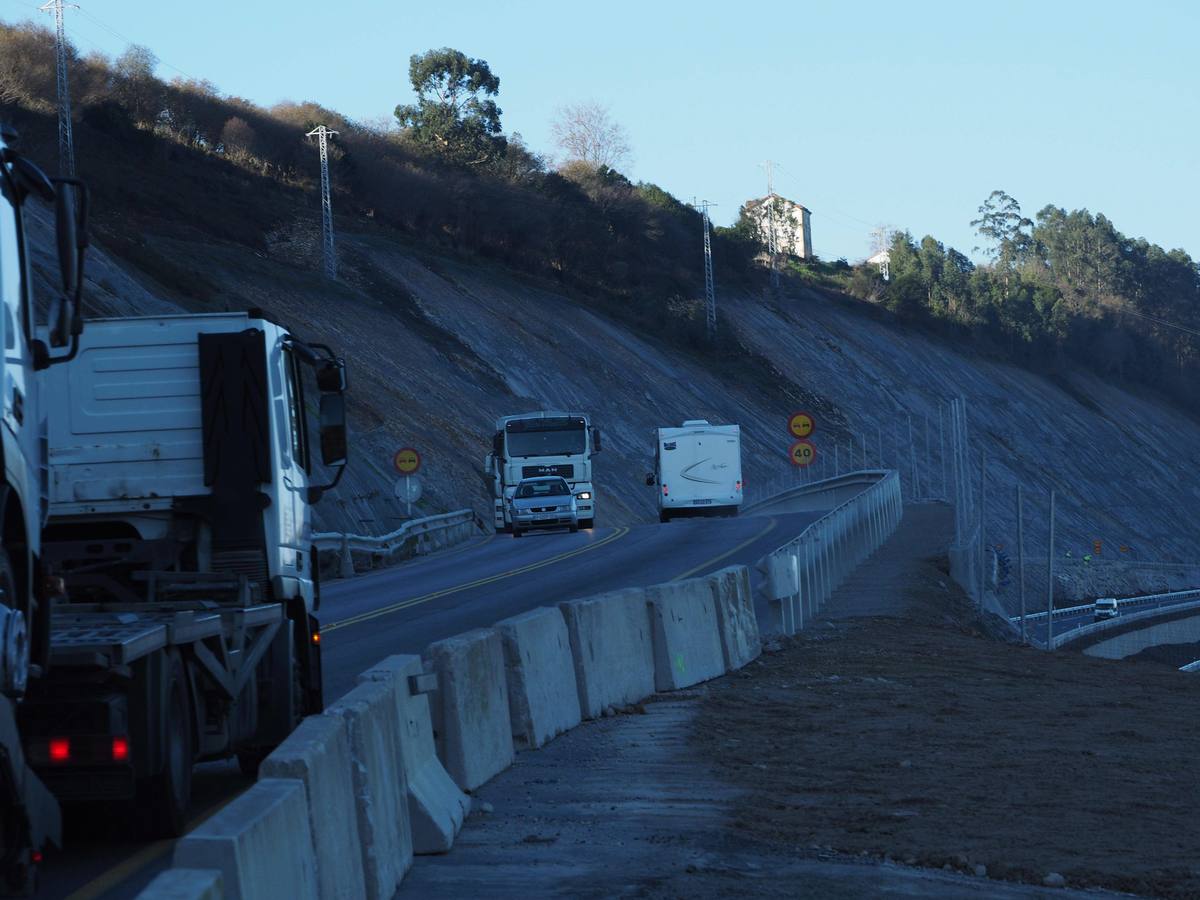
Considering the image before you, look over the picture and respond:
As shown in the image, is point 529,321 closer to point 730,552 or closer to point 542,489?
point 542,489

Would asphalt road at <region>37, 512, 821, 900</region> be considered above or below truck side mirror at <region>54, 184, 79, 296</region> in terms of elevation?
below

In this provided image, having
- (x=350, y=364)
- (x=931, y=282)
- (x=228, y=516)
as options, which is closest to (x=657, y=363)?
(x=350, y=364)

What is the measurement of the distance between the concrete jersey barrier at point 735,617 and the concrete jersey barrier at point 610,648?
2052 mm

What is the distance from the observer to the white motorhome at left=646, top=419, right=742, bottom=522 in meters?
56.1

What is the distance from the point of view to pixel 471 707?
32.0 feet

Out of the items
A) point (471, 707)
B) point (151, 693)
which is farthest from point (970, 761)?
point (151, 693)

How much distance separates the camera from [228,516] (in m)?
10.2

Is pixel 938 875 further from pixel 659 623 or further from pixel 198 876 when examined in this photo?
pixel 659 623

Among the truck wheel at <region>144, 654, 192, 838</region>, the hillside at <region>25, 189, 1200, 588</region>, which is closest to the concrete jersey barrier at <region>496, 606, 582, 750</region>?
the truck wheel at <region>144, 654, 192, 838</region>

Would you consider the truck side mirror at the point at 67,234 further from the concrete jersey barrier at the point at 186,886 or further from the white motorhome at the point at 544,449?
the white motorhome at the point at 544,449

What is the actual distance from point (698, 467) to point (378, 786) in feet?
163

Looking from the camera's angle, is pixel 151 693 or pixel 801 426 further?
pixel 801 426

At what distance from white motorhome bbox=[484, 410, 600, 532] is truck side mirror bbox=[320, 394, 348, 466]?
37285 mm

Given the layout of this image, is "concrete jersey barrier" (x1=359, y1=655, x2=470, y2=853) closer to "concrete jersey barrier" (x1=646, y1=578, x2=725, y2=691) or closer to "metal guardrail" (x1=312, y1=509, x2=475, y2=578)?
"concrete jersey barrier" (x1=646, y1=578, x2=725, y2=691)
